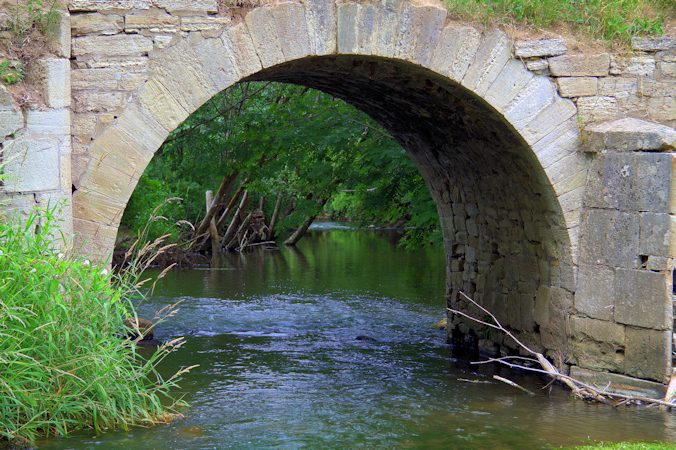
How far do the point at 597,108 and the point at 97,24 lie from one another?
3.52 m

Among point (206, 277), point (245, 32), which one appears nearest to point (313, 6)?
point (245, 32)

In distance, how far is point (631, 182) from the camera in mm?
4500

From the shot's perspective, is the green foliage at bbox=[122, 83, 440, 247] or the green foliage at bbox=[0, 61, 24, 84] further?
the green foliage at bbox=[122, 83, 440, 247]

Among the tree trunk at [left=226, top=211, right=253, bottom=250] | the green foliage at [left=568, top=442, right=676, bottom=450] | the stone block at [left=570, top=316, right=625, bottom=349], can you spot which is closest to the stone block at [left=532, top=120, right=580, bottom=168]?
the stone block at [left=570, top=316, right=625, bottom=349]

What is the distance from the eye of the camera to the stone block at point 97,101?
3.87 metres

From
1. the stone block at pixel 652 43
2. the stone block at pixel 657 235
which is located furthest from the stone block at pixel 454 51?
the stone block at pixel 657 235

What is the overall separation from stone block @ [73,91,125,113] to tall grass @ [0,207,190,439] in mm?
798

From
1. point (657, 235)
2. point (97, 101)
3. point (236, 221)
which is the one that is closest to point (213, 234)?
point (236, 221)

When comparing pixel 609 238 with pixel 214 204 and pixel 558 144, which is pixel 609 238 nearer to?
pixel 558 144

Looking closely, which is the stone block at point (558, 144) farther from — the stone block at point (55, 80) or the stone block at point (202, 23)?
the stone block at point (55, 80)

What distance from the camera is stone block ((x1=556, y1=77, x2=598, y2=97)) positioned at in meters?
4.66

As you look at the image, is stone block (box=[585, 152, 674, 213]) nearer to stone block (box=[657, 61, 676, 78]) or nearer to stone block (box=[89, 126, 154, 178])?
stone block (box=[657, 61, 676, 78])

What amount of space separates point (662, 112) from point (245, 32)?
10.4 feet

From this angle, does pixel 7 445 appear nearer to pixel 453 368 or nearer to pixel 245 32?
pixel 245 32
